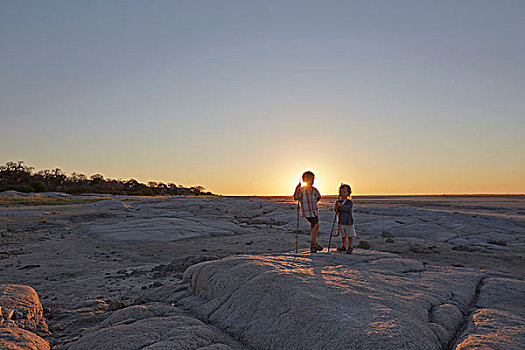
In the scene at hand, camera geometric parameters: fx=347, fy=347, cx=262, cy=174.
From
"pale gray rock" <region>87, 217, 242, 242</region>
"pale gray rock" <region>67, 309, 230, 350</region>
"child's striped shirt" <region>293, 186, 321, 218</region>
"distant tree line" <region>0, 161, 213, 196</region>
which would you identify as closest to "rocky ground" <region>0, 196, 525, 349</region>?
"pale gray rock" <region>67, 309, 230, 350</region>

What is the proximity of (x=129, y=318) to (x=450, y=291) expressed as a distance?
5.17 m

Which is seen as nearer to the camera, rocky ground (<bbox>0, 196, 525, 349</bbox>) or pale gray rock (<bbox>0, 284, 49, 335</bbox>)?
rocky ground (<bbox>0, 196, 525, 349</bbox>)

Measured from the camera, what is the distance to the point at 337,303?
181 inches

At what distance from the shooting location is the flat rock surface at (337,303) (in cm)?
393

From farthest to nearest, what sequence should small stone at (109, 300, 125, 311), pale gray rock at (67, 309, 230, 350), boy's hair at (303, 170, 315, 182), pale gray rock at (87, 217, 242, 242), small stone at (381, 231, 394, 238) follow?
small stone at (381, 231, 394, 238)
pale gray rock at (87, 217, 242, 242)
boy's hair at (303, 170, 315, 182)
small stone at (109, 300, 125, 311)
pale gray rock at (67, 309, 230, 350)

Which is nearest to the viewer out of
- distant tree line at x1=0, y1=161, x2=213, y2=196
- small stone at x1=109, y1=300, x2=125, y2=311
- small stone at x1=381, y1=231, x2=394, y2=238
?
small stone at x1=109, y1=300, x2=125, y2=311

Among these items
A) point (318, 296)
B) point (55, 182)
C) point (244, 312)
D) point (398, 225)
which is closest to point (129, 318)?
point (244, 312)

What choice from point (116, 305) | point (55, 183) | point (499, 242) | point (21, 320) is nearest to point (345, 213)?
point (116, 305)

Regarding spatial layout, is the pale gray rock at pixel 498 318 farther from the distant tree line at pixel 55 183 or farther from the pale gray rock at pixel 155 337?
the distant tree line at pixel 55 183

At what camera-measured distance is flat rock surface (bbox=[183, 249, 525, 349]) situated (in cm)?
393

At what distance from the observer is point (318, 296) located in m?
4.72

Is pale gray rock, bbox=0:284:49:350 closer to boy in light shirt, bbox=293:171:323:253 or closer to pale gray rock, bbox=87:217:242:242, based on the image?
boy in light shirt, bbox=293:171:323:253

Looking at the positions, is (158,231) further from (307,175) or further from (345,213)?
(345,213)

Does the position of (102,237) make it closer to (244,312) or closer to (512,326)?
(244,312)
